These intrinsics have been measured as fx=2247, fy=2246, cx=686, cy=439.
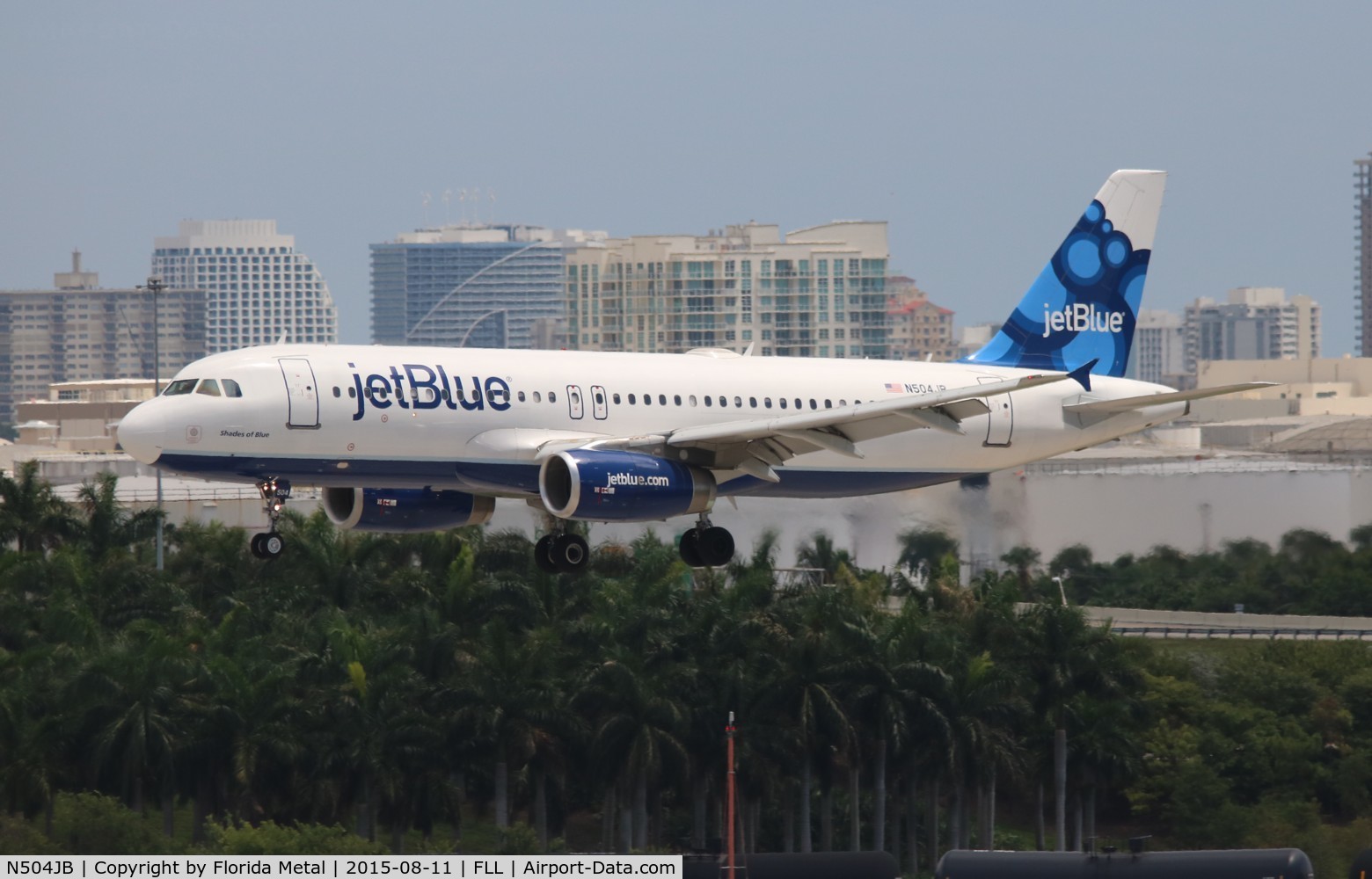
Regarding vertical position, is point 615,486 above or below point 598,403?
below

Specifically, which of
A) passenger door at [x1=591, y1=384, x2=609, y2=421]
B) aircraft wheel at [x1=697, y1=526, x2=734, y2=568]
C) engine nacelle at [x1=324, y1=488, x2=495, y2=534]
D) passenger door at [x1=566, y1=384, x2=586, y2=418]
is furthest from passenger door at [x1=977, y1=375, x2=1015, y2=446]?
engine nacelle at [x1=324, y1=488, x2=495, y2=534]

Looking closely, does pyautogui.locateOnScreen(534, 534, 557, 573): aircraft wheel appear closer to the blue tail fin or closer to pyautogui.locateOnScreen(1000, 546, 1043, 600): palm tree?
the blue tail fin

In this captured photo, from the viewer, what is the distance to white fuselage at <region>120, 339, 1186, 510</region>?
5150cm

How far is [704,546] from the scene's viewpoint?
57438 millimetres

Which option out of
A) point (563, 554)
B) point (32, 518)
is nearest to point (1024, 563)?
point (32, 518)

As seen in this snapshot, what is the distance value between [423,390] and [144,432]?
21.3 feet

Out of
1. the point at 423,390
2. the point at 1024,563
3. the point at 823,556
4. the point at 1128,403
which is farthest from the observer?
the point at 1024,563

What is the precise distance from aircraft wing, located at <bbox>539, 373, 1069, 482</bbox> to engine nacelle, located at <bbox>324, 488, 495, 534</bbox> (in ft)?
16.7

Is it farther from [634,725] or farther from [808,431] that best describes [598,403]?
[634,725]

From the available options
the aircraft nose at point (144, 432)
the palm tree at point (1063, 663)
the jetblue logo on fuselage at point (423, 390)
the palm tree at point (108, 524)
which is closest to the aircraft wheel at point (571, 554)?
the jetblue logo on fuselage at point (423, 390)

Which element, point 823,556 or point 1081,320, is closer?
point 1081,320

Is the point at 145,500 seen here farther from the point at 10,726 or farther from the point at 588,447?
the point at 588,447

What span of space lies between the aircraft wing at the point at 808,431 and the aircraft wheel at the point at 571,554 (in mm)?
3374
